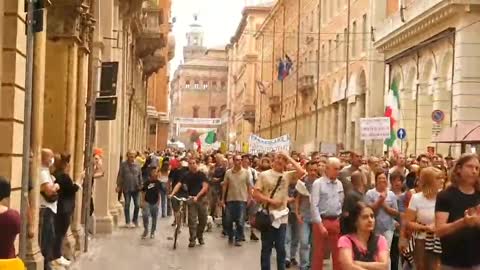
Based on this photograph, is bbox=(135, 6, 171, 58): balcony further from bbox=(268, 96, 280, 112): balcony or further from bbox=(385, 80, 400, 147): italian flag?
bbox=(268, 96, 280, 112): balcony

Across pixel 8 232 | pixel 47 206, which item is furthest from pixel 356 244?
pixel 47 206

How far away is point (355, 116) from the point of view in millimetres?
48562

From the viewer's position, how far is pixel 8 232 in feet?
22.8

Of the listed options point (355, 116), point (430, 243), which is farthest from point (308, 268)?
point (355, 116)

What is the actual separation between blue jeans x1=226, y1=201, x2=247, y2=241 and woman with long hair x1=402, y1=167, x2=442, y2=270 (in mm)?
9086

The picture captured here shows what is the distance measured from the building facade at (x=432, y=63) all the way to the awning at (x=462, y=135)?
6.93 feet

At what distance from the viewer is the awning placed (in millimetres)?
25031

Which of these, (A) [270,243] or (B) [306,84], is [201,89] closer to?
(B) [306,84]

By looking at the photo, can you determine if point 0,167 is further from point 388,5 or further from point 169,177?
point 388,5

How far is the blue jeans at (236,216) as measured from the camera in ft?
62.6

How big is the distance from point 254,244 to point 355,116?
29688 millimetres

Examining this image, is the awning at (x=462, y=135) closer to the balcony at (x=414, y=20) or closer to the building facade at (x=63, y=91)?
the balcony at (x=414, y=20)

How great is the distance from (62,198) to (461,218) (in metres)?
6.19

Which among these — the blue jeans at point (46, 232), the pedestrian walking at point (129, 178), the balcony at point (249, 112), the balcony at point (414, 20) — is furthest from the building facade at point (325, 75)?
the blue jeans at point (46, 232)
